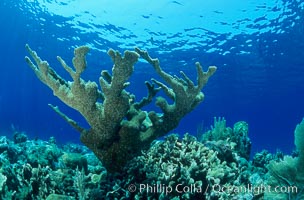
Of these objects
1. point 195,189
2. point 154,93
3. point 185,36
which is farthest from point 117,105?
point 185,36

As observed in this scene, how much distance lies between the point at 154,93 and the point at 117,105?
103 centimetres

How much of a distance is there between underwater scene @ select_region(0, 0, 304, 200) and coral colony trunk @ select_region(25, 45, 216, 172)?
0.02 m

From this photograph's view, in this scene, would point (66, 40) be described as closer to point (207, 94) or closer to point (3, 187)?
point (207, 94)

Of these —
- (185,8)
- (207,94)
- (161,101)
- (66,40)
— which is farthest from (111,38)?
(161,101)

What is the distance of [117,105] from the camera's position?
4.69 meters

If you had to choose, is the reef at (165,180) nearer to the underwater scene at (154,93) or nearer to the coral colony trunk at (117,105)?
the underwater scene at (154,93)

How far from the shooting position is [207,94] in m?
52.8

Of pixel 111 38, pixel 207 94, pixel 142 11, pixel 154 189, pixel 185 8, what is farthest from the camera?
pixel 207 94

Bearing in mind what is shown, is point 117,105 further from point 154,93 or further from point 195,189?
point 195,189

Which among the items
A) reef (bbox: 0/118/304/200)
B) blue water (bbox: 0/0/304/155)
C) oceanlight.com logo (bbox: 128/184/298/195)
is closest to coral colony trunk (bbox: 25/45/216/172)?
reef (bbox: 0/118/304/200)

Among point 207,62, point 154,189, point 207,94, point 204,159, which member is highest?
point 207,94

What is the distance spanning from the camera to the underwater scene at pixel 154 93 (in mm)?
4570

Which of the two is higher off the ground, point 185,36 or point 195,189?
point 185,36

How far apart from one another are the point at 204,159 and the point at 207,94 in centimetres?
4876
